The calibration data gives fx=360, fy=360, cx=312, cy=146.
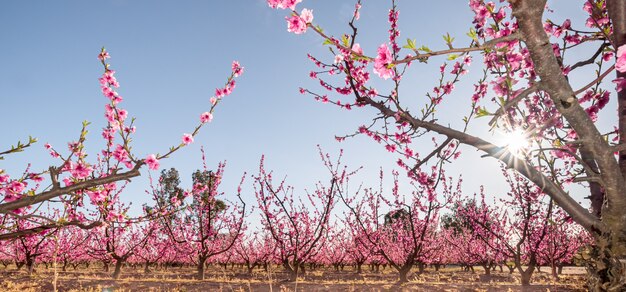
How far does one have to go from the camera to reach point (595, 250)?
10.3ft

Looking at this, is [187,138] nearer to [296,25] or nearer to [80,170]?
[80,170]

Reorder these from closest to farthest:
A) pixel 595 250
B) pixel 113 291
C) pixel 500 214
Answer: pixel 595 250, pixel 113 291, pixel 500 214

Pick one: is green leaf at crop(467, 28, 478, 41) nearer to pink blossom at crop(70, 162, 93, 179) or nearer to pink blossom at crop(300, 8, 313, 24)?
pink blossom at crop(300, 8, 313, 24)

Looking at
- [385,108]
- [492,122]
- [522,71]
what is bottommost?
[492,122]

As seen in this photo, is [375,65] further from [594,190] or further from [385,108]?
[594,190]

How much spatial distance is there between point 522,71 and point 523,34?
283 cm

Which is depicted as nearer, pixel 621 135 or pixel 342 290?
pixel 621 135

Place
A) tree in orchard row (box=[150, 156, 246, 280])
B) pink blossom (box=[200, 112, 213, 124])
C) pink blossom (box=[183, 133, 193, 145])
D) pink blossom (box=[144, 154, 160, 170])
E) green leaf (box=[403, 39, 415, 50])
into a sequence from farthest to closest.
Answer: tree in orchard row (box=[150, 156, 246, 280]) < pink blossom (box=[200, 112, 213, 124]) < pink blossom (box=[183, 133, 193, 145]) < pink blossom (box=[144, 154, 160, 170]) < green leaf (box=[403, 39, 415, 50])

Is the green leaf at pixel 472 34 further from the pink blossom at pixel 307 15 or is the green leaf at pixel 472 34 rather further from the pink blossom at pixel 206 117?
the pink blossom at pixel 206 117

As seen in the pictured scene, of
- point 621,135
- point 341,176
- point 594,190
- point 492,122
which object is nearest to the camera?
point 492,122

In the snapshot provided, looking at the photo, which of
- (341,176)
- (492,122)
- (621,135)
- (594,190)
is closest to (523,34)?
(492,122)

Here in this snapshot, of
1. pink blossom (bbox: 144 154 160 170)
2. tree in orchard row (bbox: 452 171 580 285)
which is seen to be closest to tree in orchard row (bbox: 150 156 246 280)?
pink blossom (bbox: 144 154 160 170)

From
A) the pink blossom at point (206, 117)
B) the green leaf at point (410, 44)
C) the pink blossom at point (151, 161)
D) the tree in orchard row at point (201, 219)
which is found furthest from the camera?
the tree in orchard row at point (201, 219)

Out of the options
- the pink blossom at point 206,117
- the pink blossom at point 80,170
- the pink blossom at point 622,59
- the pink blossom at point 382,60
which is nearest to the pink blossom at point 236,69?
the pink blossom at point 206,117
